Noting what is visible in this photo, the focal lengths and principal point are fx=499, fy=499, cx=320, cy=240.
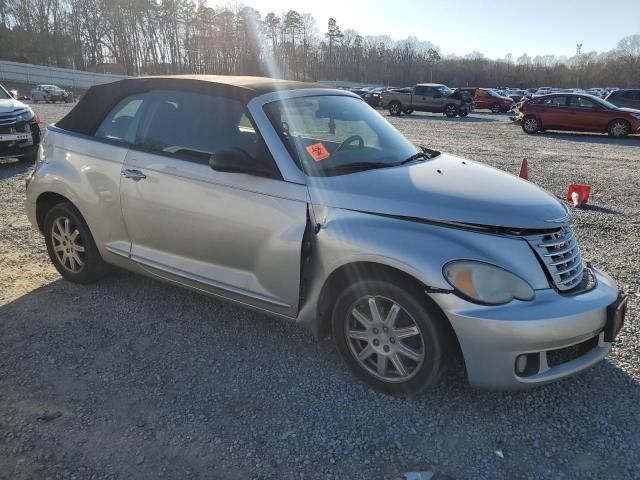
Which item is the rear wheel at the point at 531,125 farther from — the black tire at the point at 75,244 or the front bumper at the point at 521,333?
the black tire at the point at 75,244

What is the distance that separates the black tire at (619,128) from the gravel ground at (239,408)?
16.1m

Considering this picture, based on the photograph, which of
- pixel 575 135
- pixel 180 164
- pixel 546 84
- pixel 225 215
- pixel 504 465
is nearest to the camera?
pixel 504 465

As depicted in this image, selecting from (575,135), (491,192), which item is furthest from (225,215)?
(575,135)

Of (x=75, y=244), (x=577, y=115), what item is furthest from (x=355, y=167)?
(x=577, y=115)

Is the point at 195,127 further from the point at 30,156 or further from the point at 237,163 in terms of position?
the point at 30,156

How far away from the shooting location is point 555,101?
62.5 ft

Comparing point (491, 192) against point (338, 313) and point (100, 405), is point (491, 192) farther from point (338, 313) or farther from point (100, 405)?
point (100, 405)

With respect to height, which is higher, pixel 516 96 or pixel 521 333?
pixel 516 96

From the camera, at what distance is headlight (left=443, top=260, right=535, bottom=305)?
99.7 inches

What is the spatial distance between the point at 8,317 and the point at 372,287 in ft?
9.67

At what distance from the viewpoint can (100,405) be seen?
2863mm

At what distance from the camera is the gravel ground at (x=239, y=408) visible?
8.04 ft

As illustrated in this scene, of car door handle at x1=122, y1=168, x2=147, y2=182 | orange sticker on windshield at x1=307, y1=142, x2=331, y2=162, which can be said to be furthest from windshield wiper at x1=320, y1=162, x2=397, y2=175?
car door handle at x1=122, y1=168, x2=147, y2=182

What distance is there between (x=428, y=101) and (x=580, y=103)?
1186 centimetres
